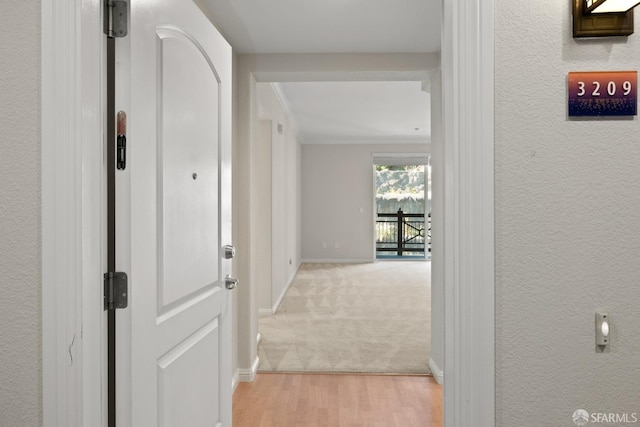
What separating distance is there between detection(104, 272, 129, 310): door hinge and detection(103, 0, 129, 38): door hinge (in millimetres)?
657

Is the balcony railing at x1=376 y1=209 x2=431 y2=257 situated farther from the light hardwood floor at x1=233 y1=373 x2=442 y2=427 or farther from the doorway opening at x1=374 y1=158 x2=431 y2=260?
the light hardwood floor at x1=233 y1=373 x2=442 y2=427

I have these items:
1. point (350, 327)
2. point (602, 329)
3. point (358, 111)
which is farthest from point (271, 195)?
point (602, 329)

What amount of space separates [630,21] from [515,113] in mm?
358

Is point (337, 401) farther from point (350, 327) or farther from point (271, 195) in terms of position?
point (271, 195)

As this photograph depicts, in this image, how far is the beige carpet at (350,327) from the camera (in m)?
3.35

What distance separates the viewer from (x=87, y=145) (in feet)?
3.35

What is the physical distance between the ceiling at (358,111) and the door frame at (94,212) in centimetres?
365

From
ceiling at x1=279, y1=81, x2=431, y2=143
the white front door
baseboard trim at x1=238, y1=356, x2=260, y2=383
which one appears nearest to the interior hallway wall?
baseboard trim at x1=238, y1=356, x2=260, y2=383

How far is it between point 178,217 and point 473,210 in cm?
95

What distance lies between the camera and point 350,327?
4301 mm

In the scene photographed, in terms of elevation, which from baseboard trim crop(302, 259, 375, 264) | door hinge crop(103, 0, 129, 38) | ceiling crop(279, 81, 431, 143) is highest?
ceiling crop(279, 81, 431, 143)

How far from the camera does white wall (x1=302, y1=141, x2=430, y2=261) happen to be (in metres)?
8.98

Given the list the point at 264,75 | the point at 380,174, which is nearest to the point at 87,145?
the point at 264,75

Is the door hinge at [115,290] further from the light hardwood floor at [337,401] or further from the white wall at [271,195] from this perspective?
the white wall at [271,195]
